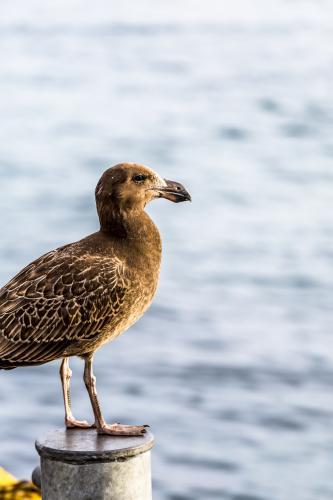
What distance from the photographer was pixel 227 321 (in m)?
27.9

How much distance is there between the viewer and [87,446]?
7.36 metres

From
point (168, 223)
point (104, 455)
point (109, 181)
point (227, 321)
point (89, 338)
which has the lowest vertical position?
point (104, 455)

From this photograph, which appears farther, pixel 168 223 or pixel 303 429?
pixel 168 223

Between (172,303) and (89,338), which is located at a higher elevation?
(172,303)

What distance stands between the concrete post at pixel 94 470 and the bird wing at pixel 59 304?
686 mm

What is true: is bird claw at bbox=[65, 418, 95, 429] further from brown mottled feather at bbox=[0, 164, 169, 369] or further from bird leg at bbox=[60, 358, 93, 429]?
brown mottled feather at bbox=[0, 164, 169, 369]

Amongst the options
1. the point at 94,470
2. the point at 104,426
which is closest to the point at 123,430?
Answer: the point at 104,426

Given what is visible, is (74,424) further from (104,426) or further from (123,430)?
(123,430)

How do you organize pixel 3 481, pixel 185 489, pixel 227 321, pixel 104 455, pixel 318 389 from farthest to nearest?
pixel 227 321 < pixel 318 389 < pixel 185 489 < pixel 3 481 < pixel 104 455

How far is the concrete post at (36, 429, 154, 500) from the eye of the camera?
23.6 ft

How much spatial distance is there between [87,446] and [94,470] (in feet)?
0.67

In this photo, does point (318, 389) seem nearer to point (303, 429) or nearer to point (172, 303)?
point (303, 429)

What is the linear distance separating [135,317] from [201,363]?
18.1 m

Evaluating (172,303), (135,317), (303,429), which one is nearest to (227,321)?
(172,303)
